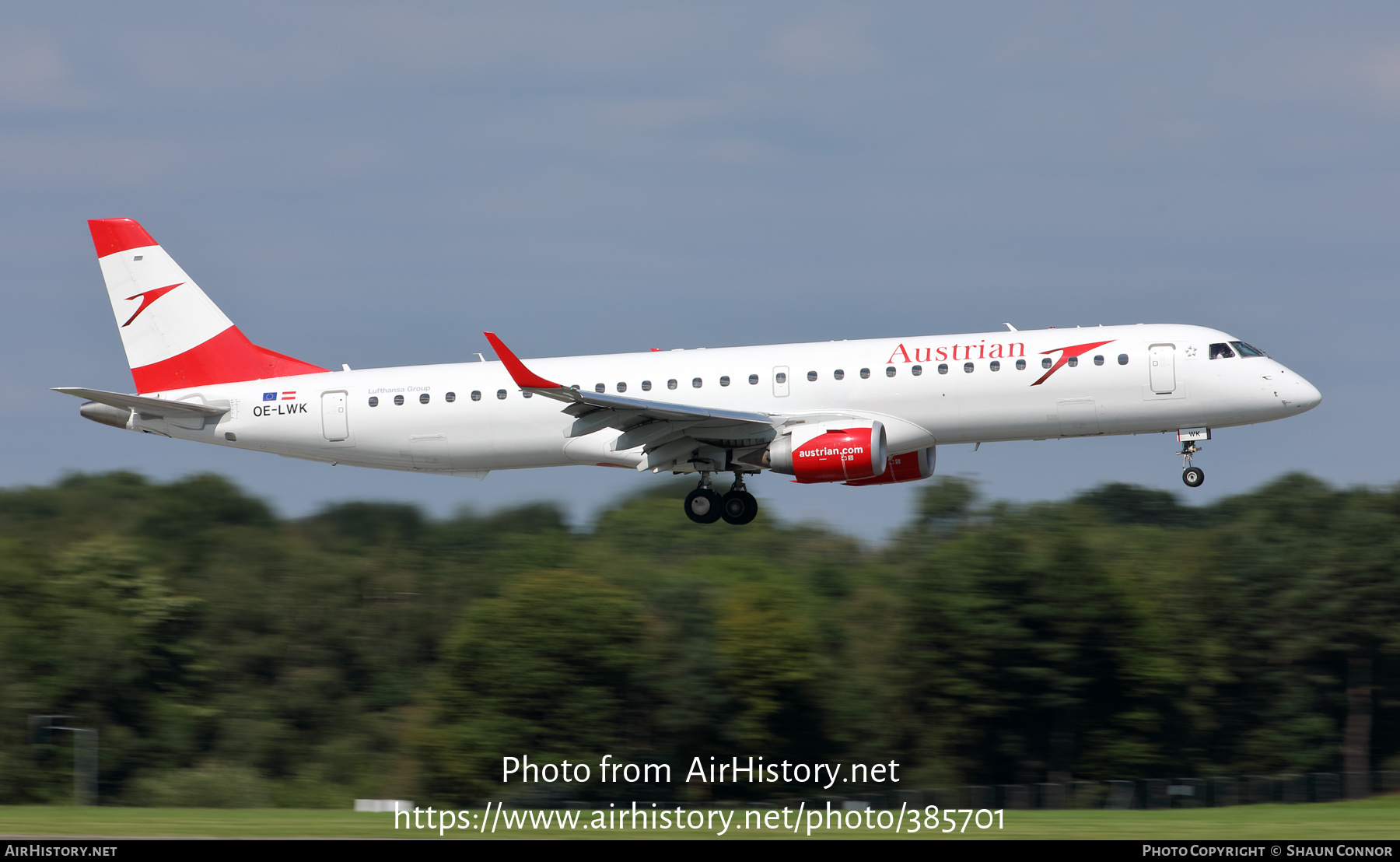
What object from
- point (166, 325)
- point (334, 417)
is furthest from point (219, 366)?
point (334, 417)

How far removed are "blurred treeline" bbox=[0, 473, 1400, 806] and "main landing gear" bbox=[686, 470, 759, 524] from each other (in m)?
24.2

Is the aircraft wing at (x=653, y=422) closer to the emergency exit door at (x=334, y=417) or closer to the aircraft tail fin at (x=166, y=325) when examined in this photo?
the emergency exit door at (x=334, y=417)

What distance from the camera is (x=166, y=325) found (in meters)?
42.0

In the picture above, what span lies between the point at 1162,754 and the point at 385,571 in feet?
114

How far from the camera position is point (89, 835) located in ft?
98.6

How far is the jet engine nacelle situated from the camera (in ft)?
117

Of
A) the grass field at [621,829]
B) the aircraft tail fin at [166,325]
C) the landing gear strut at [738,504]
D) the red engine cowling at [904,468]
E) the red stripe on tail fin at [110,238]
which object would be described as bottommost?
the grass field at [621,829]

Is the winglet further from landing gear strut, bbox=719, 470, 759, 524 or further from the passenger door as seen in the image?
the passenger door

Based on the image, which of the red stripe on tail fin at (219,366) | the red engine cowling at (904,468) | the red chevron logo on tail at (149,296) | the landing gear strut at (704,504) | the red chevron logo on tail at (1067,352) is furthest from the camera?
the red chevron logo on tail at (149,296)

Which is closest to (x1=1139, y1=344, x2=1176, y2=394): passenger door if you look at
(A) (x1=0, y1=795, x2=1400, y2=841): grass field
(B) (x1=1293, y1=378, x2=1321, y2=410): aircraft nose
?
(B) (x1=1293, y1=378, x2=1321, y2=410): aircraft nose

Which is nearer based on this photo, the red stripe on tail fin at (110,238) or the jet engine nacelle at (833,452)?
the jet engine nacelle at (833,452)

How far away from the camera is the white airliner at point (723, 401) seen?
36125mm

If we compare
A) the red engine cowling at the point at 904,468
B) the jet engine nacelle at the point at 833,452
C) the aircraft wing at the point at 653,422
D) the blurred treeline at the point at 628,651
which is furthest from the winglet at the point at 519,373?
the blurred treeline at the point at 628,651

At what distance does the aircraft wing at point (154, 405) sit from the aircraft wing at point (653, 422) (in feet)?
30.7
